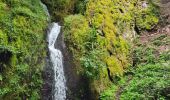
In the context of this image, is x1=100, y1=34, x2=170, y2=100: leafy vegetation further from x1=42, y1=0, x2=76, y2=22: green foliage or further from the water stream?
x1=42, y1=0, x2=76, y2=22: green foliage

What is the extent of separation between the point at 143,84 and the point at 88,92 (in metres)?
2.06

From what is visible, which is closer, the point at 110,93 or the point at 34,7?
the point at 110,93

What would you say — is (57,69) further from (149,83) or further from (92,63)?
(149,83)

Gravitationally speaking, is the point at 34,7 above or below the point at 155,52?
above

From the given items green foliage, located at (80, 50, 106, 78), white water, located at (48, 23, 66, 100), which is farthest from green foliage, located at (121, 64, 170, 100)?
white water, located at (48, 23, 66, 100)

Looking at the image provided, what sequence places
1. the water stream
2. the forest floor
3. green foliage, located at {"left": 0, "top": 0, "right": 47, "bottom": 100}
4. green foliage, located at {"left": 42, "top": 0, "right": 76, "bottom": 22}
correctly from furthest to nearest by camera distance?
green foliage, located at {"left": 42, "top": 0, "right": 76, "bottom": 22} → the forest floor → the water stream → green foliage, located at {"left": 0, "top": 0, "right": 47, "bottom": 100}

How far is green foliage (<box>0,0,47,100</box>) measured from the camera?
11258 mm

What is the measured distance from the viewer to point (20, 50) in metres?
11.9

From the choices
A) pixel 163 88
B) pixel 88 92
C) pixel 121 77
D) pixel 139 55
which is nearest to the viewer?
pixel 163 88

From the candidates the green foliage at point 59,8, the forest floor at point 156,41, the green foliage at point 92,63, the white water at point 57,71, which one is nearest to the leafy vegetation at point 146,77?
the forest floor at point 156,41

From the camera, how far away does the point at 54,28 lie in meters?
14.1

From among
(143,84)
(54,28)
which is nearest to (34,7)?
(54,28)

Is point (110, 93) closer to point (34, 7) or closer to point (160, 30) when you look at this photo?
point (34, 7)

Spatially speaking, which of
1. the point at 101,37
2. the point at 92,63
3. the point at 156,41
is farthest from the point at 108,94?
the point at 156,41
